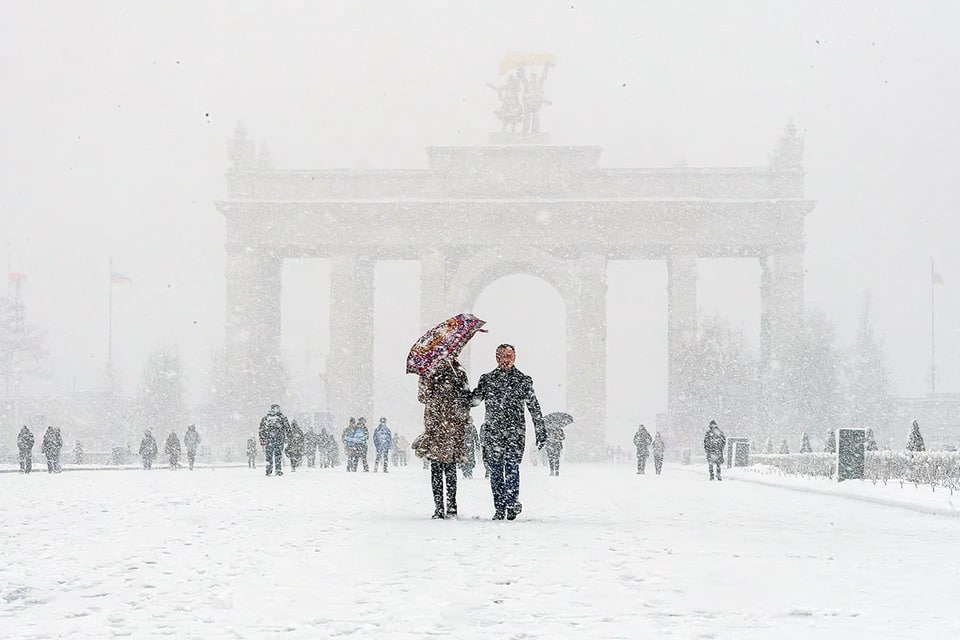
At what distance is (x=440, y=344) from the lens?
504 inches

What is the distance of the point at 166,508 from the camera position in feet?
48.5

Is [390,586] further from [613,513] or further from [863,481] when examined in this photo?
[863,481]

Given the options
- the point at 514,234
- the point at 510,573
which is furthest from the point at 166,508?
the point at 514,234

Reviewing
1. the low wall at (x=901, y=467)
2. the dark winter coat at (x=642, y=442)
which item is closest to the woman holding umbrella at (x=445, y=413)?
the low wall at (x=901, y=467)

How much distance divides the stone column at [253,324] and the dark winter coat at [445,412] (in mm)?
55541

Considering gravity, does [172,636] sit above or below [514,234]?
below

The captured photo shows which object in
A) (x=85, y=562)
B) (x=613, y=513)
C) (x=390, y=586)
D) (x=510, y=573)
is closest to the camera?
(x=390, y=586)

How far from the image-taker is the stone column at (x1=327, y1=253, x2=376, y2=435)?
70.4 m

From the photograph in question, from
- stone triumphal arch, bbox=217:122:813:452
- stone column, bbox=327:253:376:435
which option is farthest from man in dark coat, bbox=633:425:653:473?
stone column, bbox=327:253:376:435

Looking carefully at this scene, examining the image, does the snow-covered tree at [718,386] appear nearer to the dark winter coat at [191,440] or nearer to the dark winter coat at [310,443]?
the dark winter coat at [310,443]

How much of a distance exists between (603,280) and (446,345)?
185ft

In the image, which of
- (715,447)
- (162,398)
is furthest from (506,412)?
(162,398)

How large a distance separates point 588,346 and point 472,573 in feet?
202

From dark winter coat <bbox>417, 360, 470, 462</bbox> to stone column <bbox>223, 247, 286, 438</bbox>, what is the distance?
182 ft
